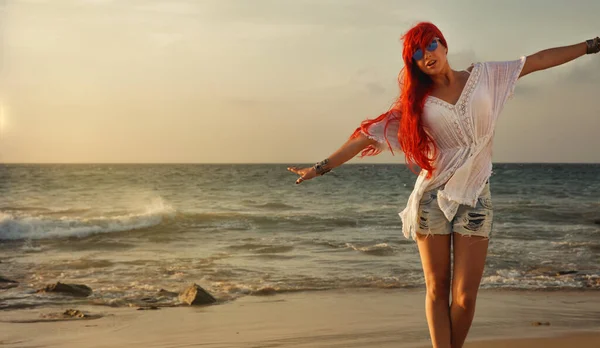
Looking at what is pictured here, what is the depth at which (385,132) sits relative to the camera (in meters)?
3.61

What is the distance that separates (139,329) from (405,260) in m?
5.46

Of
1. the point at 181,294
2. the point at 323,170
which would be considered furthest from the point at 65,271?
the point at 323,170

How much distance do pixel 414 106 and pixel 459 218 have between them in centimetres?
58

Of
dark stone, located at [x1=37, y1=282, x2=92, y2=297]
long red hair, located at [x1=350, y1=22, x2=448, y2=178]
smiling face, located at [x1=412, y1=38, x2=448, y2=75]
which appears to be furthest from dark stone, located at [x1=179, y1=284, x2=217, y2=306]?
smiling face, located at [x1=412, y1=38, x2=448, y2=75]

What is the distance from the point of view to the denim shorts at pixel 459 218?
11.4 feet

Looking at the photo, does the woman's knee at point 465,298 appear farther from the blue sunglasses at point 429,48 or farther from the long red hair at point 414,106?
the blue sunglasses at point 429,48

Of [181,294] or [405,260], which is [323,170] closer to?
[181,294]

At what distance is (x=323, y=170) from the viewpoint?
12.0 ft

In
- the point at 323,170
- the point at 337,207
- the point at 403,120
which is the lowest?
the point at 337,207

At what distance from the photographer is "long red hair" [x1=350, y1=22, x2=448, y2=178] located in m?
3.41

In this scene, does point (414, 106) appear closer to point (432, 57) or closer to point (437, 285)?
point (432, 57)

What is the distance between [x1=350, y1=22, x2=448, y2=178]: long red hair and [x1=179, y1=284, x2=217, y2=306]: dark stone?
4.57 meters

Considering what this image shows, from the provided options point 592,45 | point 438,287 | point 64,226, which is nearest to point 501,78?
point 592,45

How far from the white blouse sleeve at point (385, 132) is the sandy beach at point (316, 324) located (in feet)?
8.58
